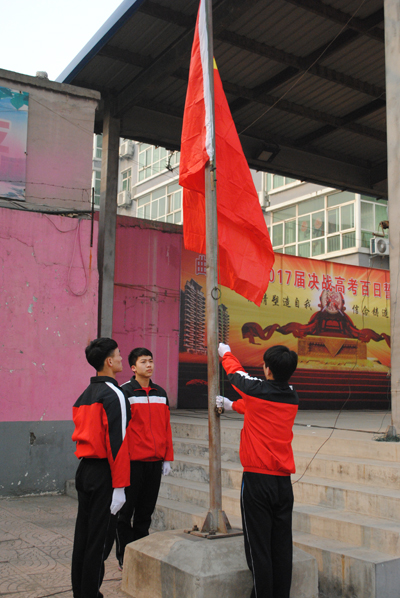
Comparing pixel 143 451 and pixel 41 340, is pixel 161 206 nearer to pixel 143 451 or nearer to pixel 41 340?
pixel 41 340

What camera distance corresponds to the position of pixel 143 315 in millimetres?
11672

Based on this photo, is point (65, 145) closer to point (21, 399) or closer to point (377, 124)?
point (21, 399)

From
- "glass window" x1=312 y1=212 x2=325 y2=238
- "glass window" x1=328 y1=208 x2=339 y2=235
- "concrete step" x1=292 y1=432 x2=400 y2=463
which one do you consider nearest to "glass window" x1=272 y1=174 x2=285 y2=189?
"glass window" x1=312 y1=212 x2=325 y2=238

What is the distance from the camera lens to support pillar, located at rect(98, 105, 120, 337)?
10.8 m

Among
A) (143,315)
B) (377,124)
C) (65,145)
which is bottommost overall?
(143,315)

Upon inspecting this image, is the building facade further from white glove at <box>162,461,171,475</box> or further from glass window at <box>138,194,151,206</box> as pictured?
white glove at <box>162,461,171,475</box>

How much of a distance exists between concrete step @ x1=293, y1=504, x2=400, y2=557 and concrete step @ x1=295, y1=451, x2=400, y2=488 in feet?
1.54

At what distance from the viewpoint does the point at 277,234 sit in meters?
27.6

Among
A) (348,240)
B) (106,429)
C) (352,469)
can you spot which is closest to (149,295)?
(352,469)

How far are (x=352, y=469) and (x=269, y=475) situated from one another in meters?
2.25

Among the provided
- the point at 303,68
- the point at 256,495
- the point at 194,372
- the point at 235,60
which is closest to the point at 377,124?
the point at 303,68

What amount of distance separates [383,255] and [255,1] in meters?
14.8

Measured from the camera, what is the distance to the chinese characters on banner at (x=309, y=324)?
12.2 meters

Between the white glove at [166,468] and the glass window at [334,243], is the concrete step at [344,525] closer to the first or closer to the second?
the white glove at [166,468]
